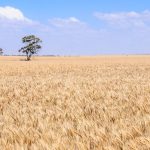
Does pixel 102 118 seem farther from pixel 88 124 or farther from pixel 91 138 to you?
pixel 91 138

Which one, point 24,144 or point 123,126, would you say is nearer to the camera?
point 24,144

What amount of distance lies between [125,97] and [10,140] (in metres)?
4.31

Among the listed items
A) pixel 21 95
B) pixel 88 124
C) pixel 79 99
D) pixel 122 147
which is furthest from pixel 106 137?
pixel 21 95

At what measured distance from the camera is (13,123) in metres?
5.48

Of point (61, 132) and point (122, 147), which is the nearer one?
point (122, 147)

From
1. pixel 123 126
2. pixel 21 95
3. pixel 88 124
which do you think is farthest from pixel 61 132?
pixel 21 95

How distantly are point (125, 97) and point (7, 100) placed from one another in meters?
2.75

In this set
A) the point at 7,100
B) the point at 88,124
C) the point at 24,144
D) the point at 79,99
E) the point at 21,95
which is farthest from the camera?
the point at 21,95

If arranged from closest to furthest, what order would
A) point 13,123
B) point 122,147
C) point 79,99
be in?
point 122,147 < point 13,123 < point 79,99

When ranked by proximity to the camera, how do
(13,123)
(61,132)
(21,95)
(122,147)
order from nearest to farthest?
(122,147)
(61,132)
(13,123)
(21,95)

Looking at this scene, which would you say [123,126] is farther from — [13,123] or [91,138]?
[13,123]

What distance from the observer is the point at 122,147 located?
362 centimetres

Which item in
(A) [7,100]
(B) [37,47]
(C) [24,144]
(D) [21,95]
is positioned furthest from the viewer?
(B) [37,47]

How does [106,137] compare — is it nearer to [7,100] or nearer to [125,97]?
[125,97]
